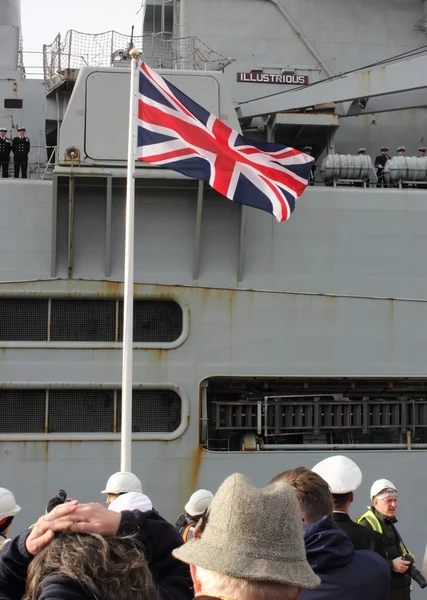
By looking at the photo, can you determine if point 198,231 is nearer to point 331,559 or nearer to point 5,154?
point 5,154

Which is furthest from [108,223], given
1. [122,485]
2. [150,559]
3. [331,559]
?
[150,559]

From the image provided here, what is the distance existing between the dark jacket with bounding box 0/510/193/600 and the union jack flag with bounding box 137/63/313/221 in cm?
601

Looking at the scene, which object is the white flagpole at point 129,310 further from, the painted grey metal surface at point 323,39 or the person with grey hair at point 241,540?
the painted grey metal surface at point 323,39

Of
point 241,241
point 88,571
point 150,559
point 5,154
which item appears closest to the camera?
point 88,571

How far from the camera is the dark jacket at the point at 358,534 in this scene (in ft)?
13.8

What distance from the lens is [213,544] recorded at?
6.45 ft

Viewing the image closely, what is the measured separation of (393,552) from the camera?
16.3 ft

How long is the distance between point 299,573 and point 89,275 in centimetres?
853

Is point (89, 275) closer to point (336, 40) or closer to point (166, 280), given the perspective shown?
point (166, 280)

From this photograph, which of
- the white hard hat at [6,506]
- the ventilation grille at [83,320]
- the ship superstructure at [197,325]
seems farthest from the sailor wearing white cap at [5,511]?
the ventilation grille at [83,320]

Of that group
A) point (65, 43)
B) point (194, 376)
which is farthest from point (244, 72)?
point (194, 376)

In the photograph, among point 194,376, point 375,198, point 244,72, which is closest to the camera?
point 194,376

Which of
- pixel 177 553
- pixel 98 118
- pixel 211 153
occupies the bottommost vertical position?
pixel 177 553

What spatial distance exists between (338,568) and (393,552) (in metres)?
2.09
